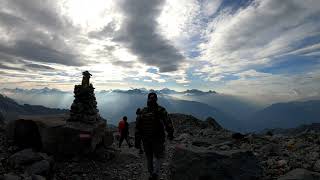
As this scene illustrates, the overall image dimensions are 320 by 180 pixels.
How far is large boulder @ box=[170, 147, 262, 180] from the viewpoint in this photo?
33.9 ft

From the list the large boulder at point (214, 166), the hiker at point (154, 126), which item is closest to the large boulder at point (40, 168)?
the hiker at point (154, 126)

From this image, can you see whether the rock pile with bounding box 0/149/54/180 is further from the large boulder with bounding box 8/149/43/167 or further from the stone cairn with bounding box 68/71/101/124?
the stone cairn with bounding box 68/71/101/124

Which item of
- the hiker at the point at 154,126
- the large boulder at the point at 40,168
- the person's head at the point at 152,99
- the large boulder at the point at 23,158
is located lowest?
the large boulder at the point at 40,168

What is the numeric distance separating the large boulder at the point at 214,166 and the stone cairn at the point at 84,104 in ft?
30.7

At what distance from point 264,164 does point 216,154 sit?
4.29 meters

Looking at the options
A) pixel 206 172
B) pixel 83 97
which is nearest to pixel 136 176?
pixel 206 172

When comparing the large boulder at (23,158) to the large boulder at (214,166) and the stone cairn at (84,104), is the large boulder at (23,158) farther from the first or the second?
the large boulder at (214,166)

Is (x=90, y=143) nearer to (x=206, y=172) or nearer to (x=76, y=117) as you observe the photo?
(x=76, y=117)

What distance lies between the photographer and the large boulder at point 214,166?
1033 cm

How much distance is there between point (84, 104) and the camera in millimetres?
19375

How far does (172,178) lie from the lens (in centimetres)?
1125

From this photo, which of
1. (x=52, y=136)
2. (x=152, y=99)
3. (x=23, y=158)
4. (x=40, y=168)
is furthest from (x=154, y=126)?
(x=52, y=136)

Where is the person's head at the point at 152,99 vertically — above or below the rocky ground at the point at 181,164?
above

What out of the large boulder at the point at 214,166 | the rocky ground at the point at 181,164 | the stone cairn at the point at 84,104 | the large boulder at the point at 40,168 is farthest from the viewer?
the stone cairn at the point at 84,104
